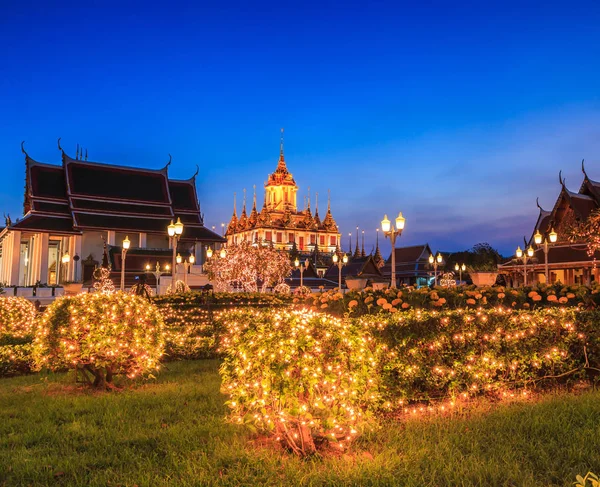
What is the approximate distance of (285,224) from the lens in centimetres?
10069

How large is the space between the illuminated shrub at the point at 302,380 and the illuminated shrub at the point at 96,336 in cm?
280

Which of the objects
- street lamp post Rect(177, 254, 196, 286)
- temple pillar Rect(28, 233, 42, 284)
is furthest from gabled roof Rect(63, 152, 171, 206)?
street lamp post Rect(177, 254, 196, 286)

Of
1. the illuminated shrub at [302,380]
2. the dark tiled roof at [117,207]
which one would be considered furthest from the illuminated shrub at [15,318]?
the dark tiled roof at [117,207]

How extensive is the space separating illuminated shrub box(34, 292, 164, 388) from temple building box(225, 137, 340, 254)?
90.2 m

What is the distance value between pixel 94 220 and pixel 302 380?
3950 cm

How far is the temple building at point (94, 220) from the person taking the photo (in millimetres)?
38594

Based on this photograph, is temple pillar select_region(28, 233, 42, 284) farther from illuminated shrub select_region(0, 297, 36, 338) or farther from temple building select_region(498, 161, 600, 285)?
temple building select_region(498, 161, 600, 285)

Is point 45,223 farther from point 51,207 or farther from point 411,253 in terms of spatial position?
point 411,253

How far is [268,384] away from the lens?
4316 millimetres

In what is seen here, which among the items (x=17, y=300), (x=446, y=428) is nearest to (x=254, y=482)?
(x=446, y=428)

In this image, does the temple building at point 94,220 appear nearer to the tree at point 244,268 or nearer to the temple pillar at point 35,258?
the temple pillar at point 35,258

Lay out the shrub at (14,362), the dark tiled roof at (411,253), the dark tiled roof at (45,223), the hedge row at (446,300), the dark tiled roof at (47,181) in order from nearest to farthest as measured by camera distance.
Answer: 1. the shrub at (14,362)
2. the hedge row at (446,300)
3. the dark tiled roof at (45,223)
4. the dark tiled roof at (47,181)
5. the dark tiled roof at (411,253)

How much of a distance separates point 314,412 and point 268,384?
50 cm

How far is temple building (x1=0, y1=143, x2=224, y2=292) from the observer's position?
38.6 m
